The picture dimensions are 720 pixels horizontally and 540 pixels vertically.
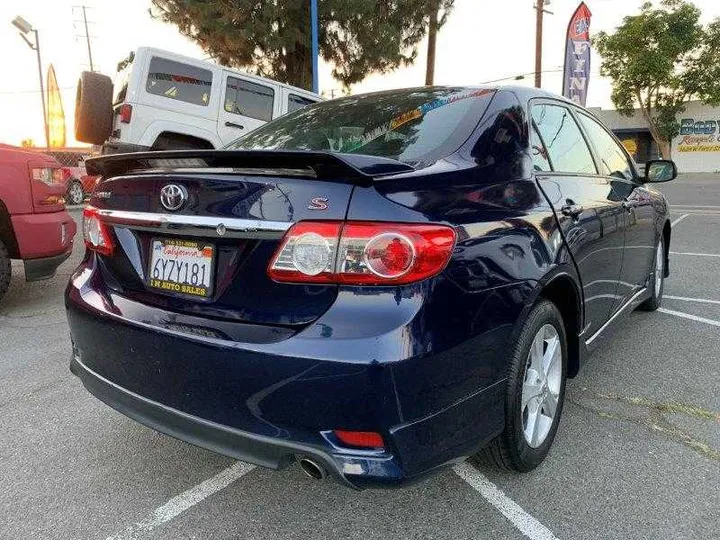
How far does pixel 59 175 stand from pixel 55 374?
7.20 ft

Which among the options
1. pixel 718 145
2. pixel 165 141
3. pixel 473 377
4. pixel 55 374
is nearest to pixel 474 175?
pixel 473 377

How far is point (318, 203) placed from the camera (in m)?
1.76

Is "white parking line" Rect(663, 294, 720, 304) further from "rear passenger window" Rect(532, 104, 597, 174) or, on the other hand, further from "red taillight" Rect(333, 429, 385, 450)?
"red taillight" Rect(333, 429, 385, 450)

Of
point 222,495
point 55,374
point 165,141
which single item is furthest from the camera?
point 165,141

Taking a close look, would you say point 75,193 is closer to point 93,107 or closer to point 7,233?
point 93,107

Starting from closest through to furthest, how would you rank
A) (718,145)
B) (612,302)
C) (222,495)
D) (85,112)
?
(222,495) → (612,302) → (85,112) → (718,145)

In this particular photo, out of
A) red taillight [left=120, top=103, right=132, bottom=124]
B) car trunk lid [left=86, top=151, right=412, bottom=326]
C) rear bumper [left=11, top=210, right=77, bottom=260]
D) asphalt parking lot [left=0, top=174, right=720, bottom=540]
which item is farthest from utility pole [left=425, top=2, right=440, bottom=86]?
car trunk lid [left=86, top=151, right=412, bottom=326]

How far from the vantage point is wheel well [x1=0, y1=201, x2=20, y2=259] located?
4652 millimetres

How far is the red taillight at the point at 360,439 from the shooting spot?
5.58ft

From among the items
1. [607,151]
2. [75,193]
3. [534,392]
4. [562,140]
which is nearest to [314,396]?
[534,392]

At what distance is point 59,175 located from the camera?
198 inches

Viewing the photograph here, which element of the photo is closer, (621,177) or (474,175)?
(474,175)

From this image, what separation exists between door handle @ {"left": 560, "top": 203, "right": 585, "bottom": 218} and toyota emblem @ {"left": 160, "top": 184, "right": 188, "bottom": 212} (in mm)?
1579

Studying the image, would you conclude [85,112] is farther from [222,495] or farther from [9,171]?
[222,495]
